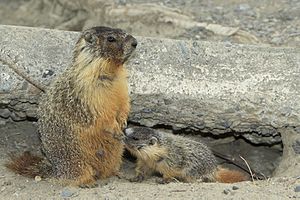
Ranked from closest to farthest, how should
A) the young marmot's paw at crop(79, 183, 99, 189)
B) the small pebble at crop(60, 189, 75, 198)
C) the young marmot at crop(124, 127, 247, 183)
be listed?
the small pebble at crop(60, 189, 75, 198) → the young marmot's paw at crop(79, 183, 99, 189) → the young marmot at crop(124, 127, 247, 183)

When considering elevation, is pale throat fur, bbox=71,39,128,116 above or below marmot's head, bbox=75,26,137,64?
below

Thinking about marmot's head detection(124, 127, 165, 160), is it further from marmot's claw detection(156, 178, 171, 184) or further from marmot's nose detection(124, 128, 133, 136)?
marmot's claw detection(156, 178, 171, 184)

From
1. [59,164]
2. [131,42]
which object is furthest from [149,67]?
[59,164]

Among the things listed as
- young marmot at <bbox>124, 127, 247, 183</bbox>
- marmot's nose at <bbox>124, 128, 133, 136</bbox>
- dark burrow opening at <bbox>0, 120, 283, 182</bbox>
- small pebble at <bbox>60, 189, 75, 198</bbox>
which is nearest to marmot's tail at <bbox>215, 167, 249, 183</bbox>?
young marmot at <bbox>124, 127, 247, 183</bbox>

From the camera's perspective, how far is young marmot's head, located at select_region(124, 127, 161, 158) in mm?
6668

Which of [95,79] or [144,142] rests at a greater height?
[95,79]

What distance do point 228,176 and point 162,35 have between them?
113 inches

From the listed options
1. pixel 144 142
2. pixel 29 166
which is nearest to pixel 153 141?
pixel 144 142

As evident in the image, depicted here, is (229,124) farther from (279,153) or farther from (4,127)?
(4,127)

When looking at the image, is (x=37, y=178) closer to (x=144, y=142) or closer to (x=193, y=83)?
(x=144, y=142)

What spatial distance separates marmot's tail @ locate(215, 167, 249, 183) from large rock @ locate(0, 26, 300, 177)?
0.34 m

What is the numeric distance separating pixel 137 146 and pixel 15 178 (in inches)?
37.9

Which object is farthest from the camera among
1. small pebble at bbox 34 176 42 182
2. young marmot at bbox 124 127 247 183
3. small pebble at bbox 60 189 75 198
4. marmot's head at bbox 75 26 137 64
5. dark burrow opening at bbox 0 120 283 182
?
dark burrow opening at bbox 0 120 283 182

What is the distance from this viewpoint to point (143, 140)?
6660 millimetres
